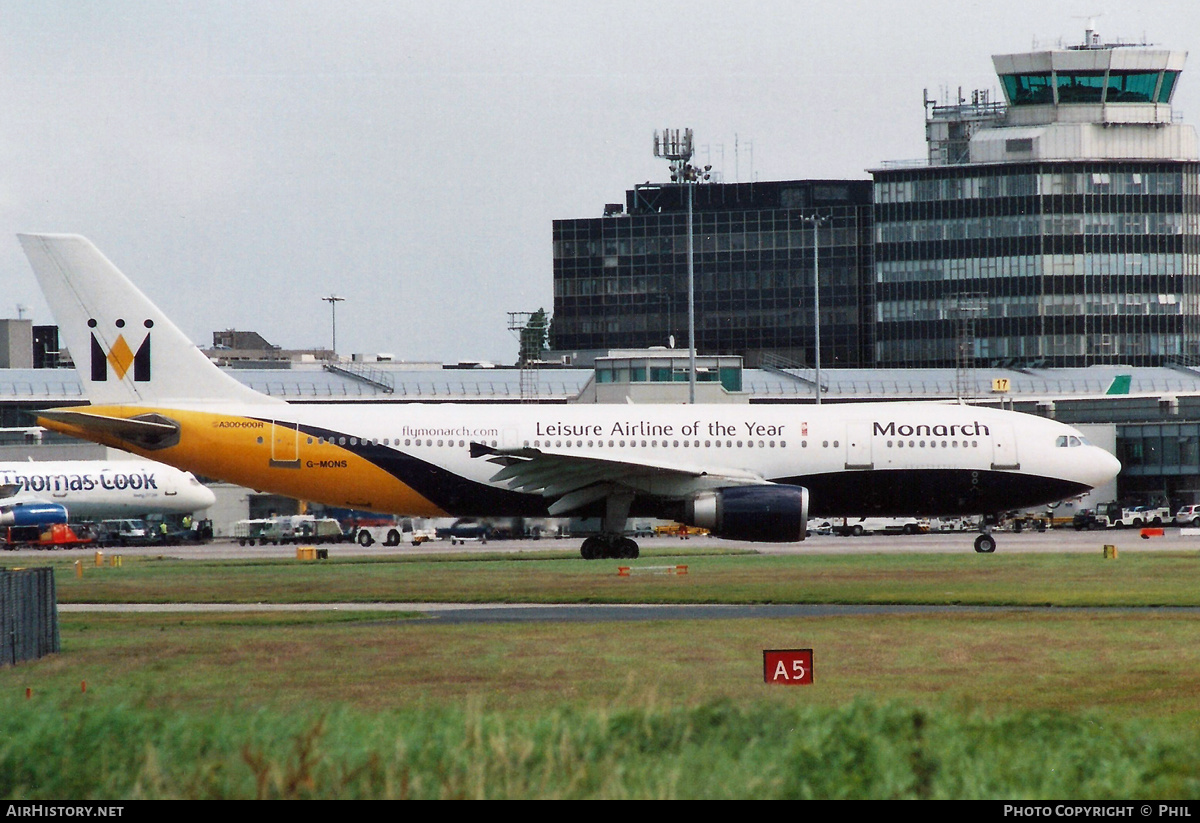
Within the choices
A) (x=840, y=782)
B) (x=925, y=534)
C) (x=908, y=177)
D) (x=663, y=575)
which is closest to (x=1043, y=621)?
(x=663, y=575)

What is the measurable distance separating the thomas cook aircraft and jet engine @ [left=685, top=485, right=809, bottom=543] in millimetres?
51480

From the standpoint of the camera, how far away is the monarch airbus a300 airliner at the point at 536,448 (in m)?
40.5

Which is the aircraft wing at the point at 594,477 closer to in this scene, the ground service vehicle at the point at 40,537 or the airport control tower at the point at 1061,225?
the ground service vehicle at the point at 40,537

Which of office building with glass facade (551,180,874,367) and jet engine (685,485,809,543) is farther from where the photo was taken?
office building with glass facade (551,180,874,367)

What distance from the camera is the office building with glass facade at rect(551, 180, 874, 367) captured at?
16525 cm

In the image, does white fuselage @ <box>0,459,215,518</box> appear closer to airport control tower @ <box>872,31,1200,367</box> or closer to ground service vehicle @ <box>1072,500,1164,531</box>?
ground service vehicle @ <box>1072,500,1164,531</box>

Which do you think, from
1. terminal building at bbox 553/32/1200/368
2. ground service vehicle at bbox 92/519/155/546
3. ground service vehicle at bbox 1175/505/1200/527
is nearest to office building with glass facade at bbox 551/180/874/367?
terminal building at bbox 553/32/1200/368

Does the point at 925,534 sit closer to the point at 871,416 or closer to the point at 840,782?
the point at 871,416

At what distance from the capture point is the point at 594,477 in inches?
1622

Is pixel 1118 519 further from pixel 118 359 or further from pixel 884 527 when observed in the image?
pixel 118 359

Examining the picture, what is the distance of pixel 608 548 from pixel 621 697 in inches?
1140

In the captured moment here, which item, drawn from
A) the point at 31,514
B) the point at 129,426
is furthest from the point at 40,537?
the point at 129,426

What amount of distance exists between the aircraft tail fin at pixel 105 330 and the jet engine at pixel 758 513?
13509 mm

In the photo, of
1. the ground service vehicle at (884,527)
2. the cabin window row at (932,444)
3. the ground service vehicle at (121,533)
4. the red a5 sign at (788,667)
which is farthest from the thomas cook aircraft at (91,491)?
the red a5 sign at (788,667)
